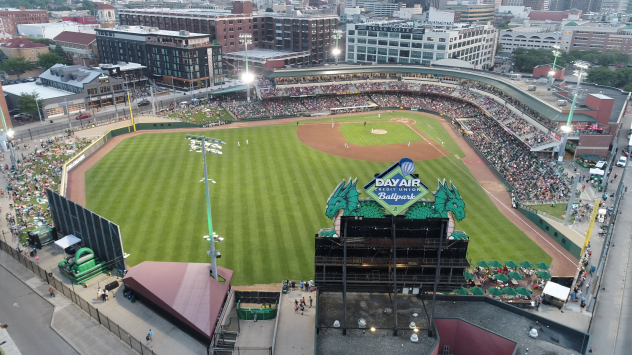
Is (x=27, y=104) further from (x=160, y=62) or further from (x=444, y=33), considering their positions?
(x=444, y=33)

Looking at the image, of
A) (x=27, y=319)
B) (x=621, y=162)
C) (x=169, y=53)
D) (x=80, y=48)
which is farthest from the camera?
(x=80, y=48)

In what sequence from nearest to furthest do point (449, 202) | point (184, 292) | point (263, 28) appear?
point (449, 202)
point (184, 292)
point (263, 28)

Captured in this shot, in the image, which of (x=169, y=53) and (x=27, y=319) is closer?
(x=27, y=319)

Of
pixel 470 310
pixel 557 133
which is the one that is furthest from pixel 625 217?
pixel 470 310

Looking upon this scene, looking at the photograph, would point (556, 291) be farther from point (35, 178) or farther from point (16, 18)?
point (16, 18)

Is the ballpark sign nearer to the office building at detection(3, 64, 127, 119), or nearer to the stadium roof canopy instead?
the stadium roof canopy

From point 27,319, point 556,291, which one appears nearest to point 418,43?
point 556,291
